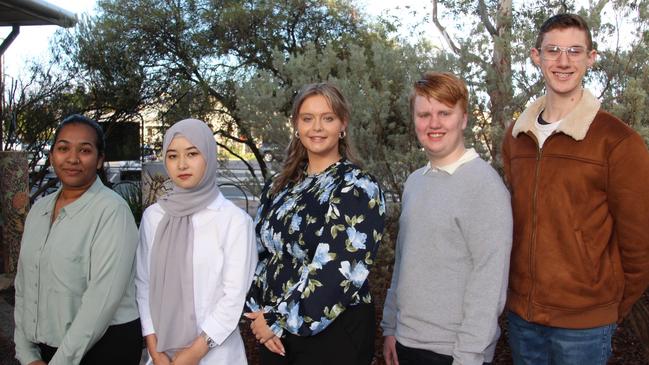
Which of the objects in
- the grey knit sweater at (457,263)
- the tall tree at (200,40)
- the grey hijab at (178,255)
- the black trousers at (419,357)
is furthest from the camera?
the tall tree at (200,40)

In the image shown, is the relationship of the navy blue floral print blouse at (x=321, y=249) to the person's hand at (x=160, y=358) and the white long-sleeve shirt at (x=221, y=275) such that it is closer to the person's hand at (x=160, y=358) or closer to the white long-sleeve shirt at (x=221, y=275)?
the white long-sleeve shirt at (x=221, y=275)

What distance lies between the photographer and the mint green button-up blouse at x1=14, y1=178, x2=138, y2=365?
242 cm

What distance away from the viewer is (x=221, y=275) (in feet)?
8.30

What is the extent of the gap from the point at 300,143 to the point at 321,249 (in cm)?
65

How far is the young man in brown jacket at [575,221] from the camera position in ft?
7.43

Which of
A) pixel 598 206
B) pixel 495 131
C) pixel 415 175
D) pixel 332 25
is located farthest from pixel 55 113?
pixel 598 206

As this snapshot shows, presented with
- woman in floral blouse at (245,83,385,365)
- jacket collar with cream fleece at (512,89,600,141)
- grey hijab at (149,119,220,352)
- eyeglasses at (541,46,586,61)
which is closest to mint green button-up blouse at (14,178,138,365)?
grey hijab at (149,119,220,352)

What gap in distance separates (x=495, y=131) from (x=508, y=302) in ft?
6.70

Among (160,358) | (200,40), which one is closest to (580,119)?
(160,358)

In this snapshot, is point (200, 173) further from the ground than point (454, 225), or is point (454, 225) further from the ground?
point (200, 173)

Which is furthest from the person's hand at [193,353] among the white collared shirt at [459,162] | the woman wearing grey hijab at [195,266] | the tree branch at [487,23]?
the tree branch at [487,23]

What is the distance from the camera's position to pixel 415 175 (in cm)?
263

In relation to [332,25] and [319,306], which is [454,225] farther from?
[332,25]

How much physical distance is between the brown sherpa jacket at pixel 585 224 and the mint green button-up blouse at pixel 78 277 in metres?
1.73
